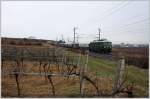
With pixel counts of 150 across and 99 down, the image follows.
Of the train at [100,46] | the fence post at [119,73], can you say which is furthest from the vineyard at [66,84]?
the train at [100,46]

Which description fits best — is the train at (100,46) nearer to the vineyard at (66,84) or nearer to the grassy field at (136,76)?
the grassy field at (136,76)

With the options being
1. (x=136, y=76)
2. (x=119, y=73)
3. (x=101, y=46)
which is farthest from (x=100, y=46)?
(x=119, y=73)

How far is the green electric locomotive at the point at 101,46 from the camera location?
38.2ft

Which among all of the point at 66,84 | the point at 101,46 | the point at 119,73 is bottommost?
the point at 66,84

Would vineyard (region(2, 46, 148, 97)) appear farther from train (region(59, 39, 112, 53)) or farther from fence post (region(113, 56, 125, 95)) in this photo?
train (region(59, 39, 112, 53))

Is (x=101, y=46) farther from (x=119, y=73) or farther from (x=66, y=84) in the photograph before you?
(x=119, y=73)

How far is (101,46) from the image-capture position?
1189 centimetres

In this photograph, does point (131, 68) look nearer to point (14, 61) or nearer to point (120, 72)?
point (14, 61)

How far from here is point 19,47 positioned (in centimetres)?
668

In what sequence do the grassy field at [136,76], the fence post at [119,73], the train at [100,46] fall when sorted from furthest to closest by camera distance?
the train at [100,46] → the grassy field at [136,76] → the fence post at [119,73]

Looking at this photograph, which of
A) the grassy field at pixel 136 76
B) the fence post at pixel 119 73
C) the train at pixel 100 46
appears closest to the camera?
the fence post at pixel 119 73

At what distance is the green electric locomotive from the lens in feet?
38.2

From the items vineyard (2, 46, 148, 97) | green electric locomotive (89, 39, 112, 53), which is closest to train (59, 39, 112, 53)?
green electric locomotive (89, 39, 112, 53)

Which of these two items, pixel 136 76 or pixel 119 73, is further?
pixel 136 76
